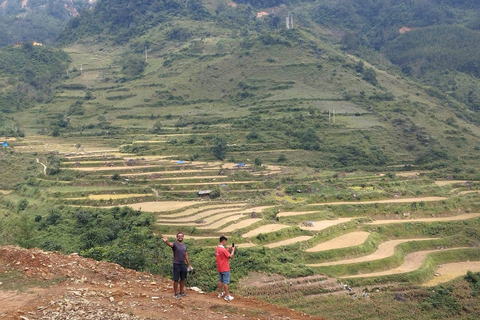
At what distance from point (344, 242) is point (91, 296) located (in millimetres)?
14097

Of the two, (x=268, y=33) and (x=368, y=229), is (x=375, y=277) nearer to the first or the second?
(x=368, y=229)

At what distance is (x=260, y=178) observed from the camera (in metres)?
30.1

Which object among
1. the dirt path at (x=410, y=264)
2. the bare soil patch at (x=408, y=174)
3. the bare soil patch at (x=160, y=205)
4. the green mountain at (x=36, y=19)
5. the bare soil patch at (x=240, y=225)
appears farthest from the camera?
the green mountain at (x=36, y=19)

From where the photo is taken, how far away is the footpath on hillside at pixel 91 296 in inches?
299

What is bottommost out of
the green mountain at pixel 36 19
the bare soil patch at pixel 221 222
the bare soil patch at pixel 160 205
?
the bare soil patch at pixel 221 222

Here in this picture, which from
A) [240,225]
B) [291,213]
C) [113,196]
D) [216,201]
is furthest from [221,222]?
[113,196]

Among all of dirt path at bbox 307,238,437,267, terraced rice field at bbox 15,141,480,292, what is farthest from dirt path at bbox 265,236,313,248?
dirt path at bbox 307,238,437,267

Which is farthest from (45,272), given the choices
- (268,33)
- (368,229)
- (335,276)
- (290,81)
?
(268,33)

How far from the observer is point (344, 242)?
20.6 meters

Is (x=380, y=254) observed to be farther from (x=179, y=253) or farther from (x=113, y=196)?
(x=113, y=196)

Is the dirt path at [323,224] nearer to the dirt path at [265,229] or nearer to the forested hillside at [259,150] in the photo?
the forested hillside at [259,150]

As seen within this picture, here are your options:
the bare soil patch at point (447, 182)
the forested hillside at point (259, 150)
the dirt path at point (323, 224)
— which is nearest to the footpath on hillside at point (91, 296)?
the forested hillside at point (259, 150)

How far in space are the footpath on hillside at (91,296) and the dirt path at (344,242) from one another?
10607 mm

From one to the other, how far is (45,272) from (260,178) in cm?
2126
